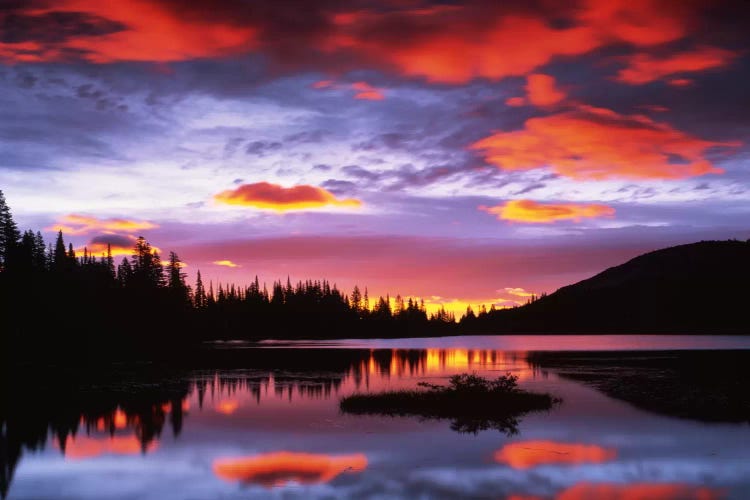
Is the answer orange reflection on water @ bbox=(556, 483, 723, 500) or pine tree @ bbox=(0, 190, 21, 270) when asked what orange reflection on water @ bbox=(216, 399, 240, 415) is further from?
pine tree @ bbox=(0, 190, 21, 270)

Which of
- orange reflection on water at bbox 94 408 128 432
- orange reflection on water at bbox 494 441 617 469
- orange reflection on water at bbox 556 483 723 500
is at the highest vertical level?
orange reflection on water at bbox 94 408 128 432

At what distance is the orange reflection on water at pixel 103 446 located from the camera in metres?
29.9

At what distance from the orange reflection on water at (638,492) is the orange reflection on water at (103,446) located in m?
19.0

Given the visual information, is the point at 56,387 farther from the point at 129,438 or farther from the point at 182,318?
the point at 182,318

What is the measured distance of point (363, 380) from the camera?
61.7 metres

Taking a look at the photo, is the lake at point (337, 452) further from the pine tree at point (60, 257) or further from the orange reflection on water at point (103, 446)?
the pine tree at point (60, 257)

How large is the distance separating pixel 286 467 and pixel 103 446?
10.7 m

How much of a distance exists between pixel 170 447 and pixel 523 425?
1751cm

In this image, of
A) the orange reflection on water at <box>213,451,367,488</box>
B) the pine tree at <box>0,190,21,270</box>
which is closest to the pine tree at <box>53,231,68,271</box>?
the pine tree at <box>0,190,21,270</box>

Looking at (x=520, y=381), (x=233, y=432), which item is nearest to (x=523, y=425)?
(x=233, y=432)

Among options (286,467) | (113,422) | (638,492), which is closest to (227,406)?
(113,422)

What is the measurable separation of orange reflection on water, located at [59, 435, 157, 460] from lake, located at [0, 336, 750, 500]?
9 centimetres

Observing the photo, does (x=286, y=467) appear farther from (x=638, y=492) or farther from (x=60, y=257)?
(x=60, y=257)

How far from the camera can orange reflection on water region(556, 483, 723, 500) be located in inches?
842
